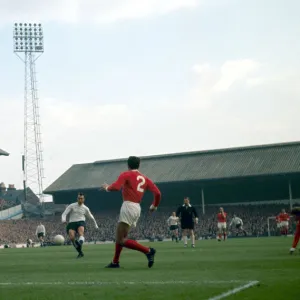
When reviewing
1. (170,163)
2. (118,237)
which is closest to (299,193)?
(170,163)

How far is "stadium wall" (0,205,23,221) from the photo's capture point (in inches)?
3175

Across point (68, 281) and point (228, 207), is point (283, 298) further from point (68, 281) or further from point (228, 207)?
point (228, 207)

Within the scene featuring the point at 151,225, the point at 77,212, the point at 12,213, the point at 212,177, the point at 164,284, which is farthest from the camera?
the point at 12,213

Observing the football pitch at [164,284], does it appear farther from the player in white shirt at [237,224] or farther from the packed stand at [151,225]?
the packed stand at [151,225]

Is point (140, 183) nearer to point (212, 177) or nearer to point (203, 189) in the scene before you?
point (212, 177)

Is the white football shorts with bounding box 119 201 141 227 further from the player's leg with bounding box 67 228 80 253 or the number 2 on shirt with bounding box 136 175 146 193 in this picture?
the player's leg with bounding box 67 228 80 253

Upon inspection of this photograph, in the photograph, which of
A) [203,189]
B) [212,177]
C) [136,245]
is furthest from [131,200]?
[203,189]

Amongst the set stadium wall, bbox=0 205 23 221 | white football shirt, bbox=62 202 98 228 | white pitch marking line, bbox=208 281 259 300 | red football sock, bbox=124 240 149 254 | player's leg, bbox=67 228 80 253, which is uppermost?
stadium wall, bbox=0 205 23 221

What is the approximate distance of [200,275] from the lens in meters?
11.2

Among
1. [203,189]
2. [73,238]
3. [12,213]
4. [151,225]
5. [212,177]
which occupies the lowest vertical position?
[73,238]

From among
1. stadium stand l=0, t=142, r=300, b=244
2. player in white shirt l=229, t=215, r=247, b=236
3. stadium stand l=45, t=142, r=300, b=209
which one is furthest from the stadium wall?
player in white shirt l=229, t=215, r=247, b=236

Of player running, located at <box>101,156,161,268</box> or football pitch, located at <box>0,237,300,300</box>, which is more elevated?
player running, located at <box>101,156,161,268</box>

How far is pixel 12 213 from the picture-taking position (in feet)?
272

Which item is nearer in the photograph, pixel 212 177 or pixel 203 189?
pixel 212 177
